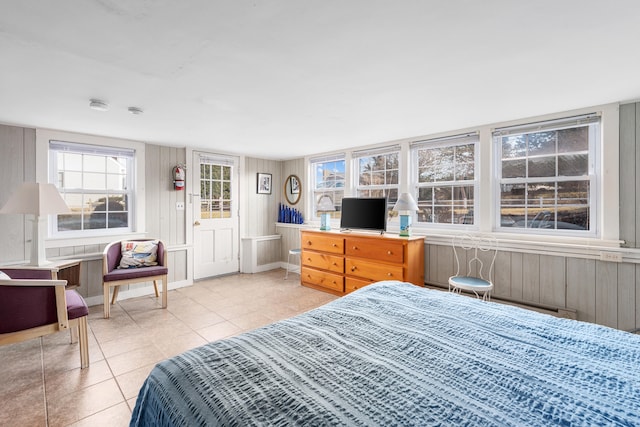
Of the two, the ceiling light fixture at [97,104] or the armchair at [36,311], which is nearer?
the armchair at [36,311]

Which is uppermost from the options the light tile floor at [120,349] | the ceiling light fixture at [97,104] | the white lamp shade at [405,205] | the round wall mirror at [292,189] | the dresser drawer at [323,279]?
the ceiling light fixture at [97,104]

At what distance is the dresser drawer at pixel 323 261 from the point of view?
4158mm

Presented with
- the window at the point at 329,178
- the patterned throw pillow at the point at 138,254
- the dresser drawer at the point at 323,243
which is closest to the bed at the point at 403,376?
the dresser drawer at the point at 323,243

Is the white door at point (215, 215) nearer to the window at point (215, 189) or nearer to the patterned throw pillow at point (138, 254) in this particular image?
the window at point (215, 189)

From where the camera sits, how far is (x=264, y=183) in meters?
5.72

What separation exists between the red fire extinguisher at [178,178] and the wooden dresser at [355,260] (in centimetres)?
206

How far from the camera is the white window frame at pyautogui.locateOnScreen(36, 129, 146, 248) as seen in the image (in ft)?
11.5

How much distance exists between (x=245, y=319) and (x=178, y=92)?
241cm

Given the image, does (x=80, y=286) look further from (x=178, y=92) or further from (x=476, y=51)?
(x=476, y=51)

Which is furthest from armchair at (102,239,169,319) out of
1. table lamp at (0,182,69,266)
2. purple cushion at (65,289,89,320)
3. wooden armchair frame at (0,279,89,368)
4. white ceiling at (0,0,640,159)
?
white ceiling at (0,0,640,159)

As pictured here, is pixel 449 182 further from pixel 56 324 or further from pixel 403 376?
pixel 56 324

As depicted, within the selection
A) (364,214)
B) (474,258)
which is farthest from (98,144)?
(474,258)

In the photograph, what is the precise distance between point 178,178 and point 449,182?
3.95 metres

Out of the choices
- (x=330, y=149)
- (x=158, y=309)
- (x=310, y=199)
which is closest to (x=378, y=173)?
(x=330, y=149)
